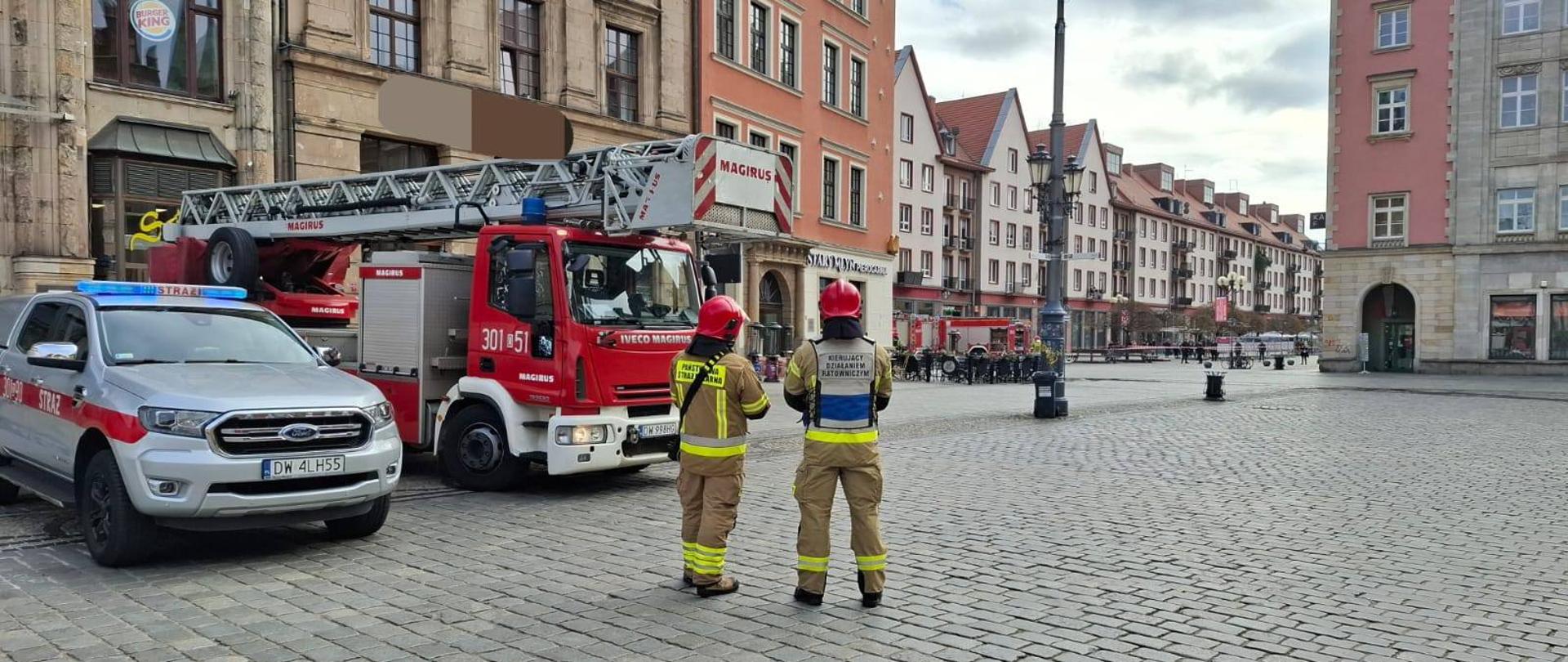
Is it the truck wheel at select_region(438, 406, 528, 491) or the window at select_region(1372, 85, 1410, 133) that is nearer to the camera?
the truck wheel at select_region(438, 406, 528, 491)

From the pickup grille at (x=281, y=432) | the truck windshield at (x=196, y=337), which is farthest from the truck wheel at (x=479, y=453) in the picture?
the pickup grille at (x=281, y=432)

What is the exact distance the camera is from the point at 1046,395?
18.1 meters

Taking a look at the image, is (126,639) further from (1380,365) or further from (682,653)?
(1380,365)

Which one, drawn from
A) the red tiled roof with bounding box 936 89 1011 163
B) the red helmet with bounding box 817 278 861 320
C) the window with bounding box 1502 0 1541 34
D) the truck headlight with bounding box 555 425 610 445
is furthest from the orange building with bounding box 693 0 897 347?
the red tiled roof with bounding box 936 89 1011 163

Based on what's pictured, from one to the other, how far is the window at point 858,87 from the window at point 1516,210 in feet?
79.5

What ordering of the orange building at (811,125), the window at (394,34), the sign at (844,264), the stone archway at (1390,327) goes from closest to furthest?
1. the window at (394,34)
2. the orange building at (811,125)
3. the sign at (844,264)
4. the stone archway at (1390,327)

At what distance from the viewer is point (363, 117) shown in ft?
63.8

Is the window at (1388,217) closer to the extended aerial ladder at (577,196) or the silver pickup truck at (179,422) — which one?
the extended aerial ladder at (577,196)

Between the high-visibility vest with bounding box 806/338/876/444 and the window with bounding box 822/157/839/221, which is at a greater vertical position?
the window with bounding box 822/157/839/221

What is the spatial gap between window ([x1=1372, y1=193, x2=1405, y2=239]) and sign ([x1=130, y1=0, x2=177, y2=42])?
41.2 m

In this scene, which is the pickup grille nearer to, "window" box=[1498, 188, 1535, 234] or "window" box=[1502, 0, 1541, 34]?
"window" box=[1498, 188, 1535, 234]

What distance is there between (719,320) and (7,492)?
21.2 feet

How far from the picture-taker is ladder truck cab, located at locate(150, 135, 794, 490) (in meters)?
9.21

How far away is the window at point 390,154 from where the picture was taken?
20.0 meters
